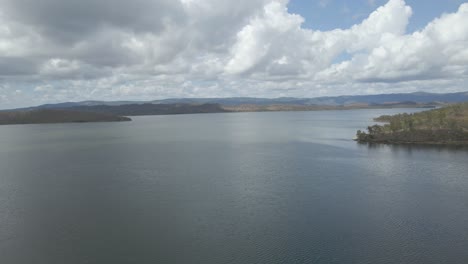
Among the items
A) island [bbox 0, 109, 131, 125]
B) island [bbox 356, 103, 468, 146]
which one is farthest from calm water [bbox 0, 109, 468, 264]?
island [bbox 0, 109, 131, 125]

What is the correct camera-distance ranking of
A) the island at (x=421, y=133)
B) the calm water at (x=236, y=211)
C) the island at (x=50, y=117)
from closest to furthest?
the calm water at (x=236, y=211) → the island at (x=421, y=133) → the island at (x=50, y=117)

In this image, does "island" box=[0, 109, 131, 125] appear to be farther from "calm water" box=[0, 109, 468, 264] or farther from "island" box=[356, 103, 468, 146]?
"island" box=[356, 103, 468, 146]

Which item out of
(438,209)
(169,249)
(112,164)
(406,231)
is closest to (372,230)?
(406,231)

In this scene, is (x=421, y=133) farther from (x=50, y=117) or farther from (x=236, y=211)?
(x=50, y=117)

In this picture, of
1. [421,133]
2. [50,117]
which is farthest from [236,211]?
[50,117]

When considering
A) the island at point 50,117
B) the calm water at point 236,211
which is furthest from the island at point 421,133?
the island at point 50,117

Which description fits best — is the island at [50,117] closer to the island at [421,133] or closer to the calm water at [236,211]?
the calm water at [236,211]

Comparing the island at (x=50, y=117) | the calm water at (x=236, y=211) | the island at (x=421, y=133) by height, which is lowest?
the calm water at (x=236, y=211)

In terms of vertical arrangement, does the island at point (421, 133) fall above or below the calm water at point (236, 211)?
above
